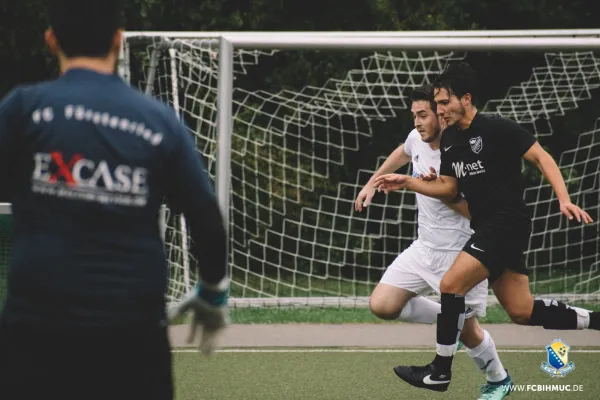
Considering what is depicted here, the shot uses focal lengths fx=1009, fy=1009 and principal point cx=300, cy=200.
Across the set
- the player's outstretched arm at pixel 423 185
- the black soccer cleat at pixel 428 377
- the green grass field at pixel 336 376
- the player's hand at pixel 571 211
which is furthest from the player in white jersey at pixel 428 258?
the player's hand at pixel 571 211

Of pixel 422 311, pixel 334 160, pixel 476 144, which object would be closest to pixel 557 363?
pixel 422 311

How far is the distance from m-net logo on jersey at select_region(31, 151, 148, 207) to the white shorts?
12.3 feet

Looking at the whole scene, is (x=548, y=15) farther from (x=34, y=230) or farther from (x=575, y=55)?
(x=34, y=230)

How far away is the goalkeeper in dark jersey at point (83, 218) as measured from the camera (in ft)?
8.49

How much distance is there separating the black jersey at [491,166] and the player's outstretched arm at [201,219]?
3.25 metres

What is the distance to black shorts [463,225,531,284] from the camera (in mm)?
5676

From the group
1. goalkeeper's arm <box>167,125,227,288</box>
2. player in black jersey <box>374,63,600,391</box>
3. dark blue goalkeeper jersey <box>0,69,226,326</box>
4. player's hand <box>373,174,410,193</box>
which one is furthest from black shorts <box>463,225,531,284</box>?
dark blue goalkeeper jersey <box>0,69,226,326</box>

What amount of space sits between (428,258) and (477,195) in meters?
0.61

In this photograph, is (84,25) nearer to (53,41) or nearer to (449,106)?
(53,41)

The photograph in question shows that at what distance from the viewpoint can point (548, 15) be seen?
13977 millimetres

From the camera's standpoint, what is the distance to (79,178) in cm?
258

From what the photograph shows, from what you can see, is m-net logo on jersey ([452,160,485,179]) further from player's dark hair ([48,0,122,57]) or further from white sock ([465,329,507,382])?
player's dark hair ([48,0,122,57])

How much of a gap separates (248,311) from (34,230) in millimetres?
7407

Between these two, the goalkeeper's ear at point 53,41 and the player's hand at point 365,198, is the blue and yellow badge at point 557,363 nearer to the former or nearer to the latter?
the player's hand at point 365,198
